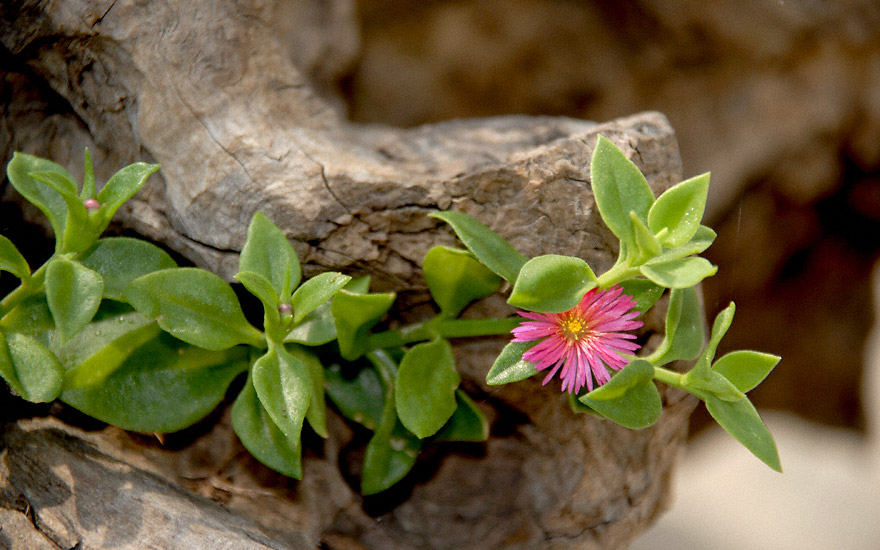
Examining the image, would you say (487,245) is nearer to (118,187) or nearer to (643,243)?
(643,243)

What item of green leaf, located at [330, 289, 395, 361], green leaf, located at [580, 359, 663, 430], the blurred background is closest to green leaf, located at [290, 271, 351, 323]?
green leaf, located at [330, 289, 395, 361]

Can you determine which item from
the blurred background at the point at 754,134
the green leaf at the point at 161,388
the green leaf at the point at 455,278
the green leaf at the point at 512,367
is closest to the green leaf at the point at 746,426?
the green leaf at the point at 512,367

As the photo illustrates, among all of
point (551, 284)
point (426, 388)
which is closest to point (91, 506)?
point (426, 388)

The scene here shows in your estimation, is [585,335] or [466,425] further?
[466,425]

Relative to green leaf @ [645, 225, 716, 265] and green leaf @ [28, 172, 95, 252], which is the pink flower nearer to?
green leaf @ [645, 225, 716, 265]

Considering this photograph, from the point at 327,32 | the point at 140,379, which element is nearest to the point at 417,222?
the point at 140,379
